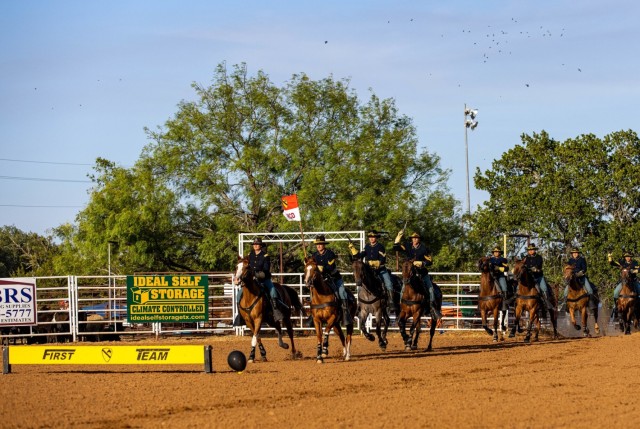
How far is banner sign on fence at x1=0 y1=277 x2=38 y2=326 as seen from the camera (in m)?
30.1

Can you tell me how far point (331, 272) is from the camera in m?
21.5

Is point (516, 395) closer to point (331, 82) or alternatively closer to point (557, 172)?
point (331, 82)

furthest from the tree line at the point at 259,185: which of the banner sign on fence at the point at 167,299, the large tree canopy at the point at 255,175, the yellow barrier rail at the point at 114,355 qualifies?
the yellow barrier rail at the point at 114,355

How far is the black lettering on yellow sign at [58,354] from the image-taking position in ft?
59.6

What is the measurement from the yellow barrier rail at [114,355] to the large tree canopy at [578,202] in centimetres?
3667

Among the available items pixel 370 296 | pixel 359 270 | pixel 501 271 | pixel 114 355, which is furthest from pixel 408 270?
pixel 114 355

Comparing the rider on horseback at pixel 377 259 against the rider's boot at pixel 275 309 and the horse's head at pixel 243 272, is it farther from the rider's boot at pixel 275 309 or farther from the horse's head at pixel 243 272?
the horse's head at pixel 243 272

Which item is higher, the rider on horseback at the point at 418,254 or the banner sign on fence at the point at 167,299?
the rider on horseback at the point at 418,254

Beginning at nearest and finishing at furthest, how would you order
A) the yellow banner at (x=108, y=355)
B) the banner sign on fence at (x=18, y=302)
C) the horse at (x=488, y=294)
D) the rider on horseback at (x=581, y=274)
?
the yellow banner at (x=108, y=355) < the horse at (x=488, y=294) < the banner sign on fence at (x=18, y=302) < the rider on horseback at (x=581, y=274)

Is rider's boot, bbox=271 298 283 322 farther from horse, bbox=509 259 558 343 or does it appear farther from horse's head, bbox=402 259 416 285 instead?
horse, bbox=509 259 558 343

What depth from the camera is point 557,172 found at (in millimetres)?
54656

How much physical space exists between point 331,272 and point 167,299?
36.4 ft

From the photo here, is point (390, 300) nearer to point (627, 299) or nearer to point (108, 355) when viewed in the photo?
point (108, 355)

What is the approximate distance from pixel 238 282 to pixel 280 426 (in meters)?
8.86
